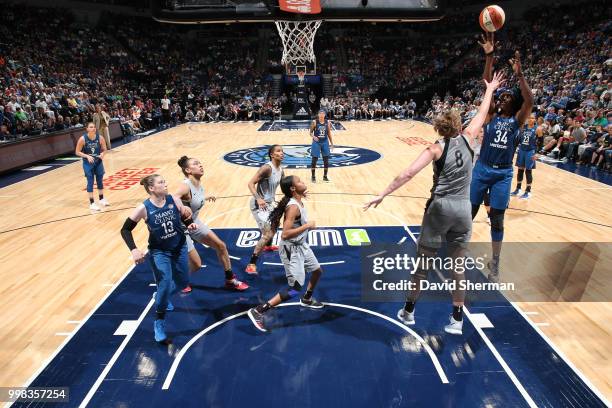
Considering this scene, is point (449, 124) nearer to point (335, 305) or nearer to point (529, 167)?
point (335, 305)

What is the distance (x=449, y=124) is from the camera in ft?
13.5

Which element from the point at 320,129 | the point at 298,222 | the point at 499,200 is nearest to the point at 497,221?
the point at 499,200

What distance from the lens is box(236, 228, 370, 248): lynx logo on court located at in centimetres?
721

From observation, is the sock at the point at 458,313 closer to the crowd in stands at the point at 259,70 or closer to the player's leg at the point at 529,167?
the player's leg at the point at 529,167

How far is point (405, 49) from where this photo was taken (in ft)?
120

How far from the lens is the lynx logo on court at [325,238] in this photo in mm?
7215

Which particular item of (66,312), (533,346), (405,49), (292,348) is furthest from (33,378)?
(405,49)

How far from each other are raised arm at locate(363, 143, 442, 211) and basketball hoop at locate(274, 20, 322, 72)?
14.5 meters

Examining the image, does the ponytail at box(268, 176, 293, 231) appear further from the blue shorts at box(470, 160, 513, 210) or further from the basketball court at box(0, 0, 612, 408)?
the blue shorts at box(470, 160, 513, 210)

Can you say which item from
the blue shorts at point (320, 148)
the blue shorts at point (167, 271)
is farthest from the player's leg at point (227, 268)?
the blue shorts at point (320, 148)

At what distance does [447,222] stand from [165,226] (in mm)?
2769

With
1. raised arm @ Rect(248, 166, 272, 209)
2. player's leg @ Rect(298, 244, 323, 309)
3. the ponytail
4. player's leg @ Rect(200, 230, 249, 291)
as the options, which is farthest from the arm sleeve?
raised arm @ Rect(248, 166, 272, 209)

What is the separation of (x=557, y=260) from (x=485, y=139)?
242 centimetres

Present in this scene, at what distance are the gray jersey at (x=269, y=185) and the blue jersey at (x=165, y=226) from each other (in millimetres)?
1791
